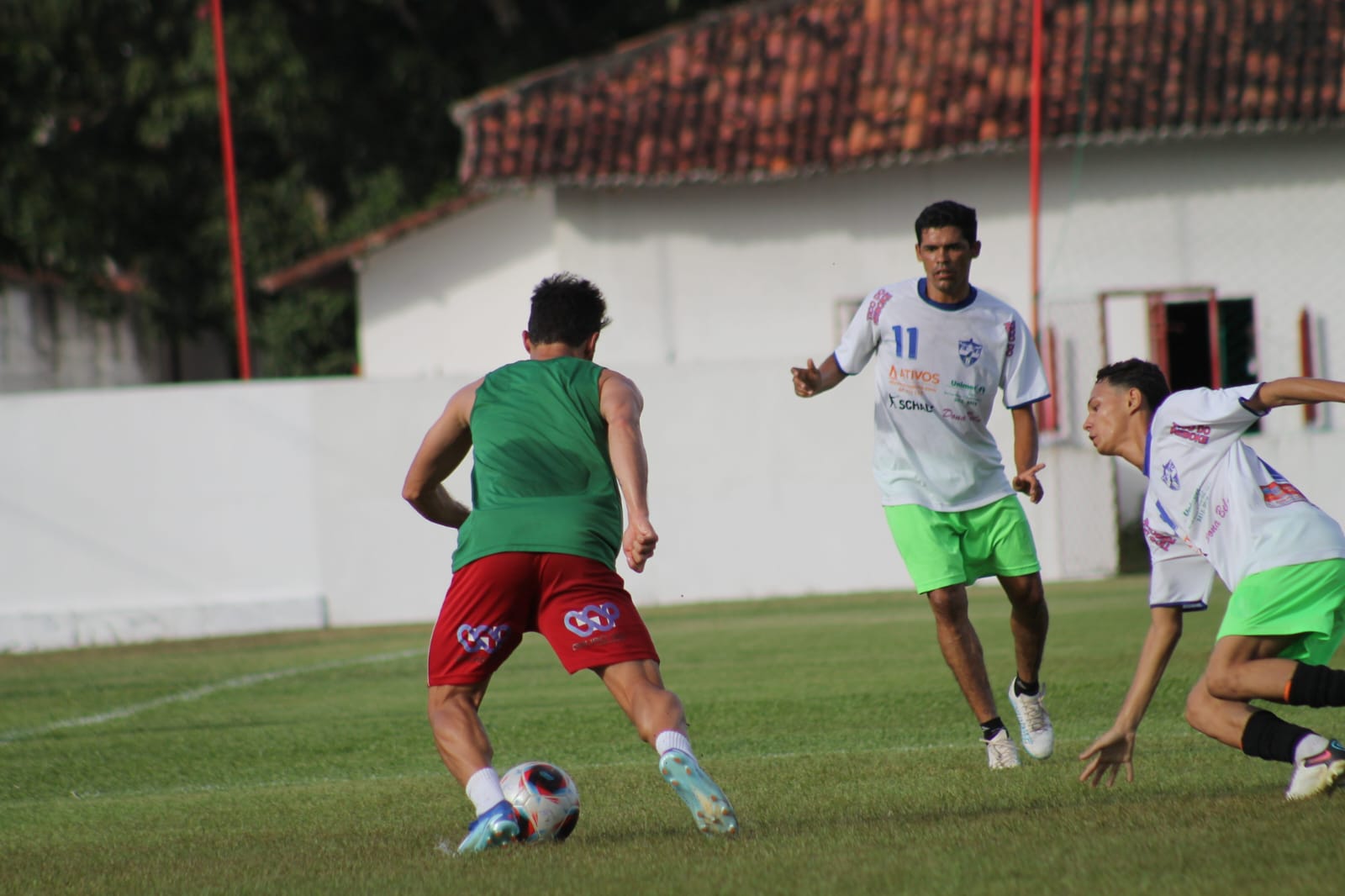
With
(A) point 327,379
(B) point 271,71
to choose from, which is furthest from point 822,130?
(B) point 271,71

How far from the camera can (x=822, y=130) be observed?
19.8 m

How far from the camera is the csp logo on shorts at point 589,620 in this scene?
5344 millimetres

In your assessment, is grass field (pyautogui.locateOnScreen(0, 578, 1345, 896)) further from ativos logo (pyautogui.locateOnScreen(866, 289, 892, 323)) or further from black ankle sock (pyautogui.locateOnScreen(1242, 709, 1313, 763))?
ativos logo (pyautogui.locateOnScreen(866, 289, 892, 323))

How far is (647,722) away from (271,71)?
21871mm

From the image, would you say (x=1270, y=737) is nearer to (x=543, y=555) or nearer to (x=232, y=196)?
(x=543, y=555)

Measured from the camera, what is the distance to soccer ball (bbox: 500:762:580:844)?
5391 mm

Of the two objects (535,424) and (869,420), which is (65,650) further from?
(535,424)

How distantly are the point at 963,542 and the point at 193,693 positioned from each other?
5570mm

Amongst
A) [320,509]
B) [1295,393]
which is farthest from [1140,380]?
[320,509]

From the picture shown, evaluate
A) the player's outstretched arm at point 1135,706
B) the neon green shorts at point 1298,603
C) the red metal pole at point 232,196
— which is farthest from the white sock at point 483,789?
the red metal pole at point 232,196

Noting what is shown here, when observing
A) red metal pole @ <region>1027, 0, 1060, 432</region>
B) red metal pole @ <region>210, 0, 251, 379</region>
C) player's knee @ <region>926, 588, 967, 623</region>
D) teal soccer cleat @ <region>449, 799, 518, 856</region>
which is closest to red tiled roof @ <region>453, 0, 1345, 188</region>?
red metal pole @ <region>1027, 0, 1060, 432</region>

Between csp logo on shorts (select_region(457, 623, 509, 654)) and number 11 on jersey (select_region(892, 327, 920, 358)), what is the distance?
94.3 inches

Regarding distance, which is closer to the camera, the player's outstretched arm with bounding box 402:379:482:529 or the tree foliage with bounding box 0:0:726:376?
the player's outstretched arm with bounding box 402:379:482:529

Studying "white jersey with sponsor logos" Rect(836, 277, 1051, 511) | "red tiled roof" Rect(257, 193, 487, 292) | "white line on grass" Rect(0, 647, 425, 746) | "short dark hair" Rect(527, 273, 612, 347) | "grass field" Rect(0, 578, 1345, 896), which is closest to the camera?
"grass field" Rect(0, 578, 1345, 896)
